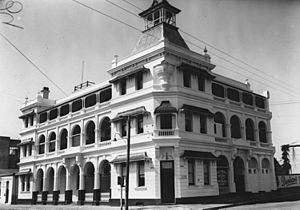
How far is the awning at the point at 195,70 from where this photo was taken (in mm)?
30953

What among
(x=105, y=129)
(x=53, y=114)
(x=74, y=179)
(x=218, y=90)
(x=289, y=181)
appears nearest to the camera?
(x=218, y=90)

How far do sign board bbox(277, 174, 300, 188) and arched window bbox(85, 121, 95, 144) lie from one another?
2455cm

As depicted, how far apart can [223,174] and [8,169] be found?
40.7 metres

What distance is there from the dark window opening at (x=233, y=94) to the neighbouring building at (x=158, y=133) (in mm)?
108

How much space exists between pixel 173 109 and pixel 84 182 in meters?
14.1

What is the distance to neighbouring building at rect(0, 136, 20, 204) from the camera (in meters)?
48.7

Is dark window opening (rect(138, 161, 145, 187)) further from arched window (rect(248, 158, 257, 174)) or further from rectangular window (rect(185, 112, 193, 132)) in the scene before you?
arched window (rect(248, 158, 257, 174))

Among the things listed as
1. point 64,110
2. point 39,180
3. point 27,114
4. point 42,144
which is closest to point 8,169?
point 27,114

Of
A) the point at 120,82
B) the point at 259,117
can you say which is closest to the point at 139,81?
the point at 120,82

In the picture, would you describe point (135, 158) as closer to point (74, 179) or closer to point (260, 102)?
point (74, 179)

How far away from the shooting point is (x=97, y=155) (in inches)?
1420

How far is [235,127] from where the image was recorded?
38.6m

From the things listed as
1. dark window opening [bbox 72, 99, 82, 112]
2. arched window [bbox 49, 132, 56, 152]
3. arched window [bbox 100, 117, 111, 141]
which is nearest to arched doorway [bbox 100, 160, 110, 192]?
arched window [bbox 100, 117, 111, 141]

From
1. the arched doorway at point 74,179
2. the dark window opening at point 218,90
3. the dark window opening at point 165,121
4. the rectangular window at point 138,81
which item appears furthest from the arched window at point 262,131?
the arched doorway at point 74,179
